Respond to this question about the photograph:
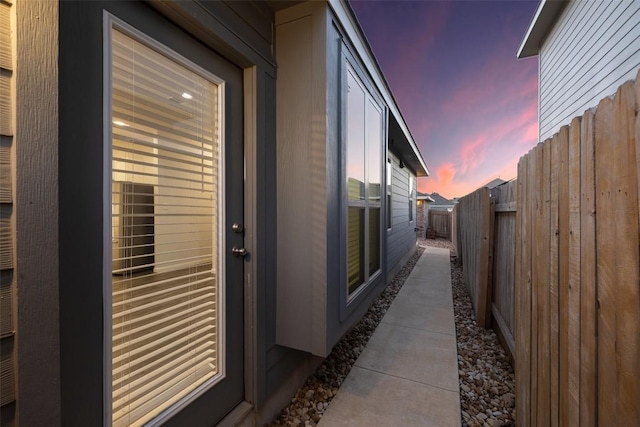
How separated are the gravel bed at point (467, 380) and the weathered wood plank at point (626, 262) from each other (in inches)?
57.2

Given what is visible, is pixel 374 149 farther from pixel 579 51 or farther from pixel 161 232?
pixel 579 51

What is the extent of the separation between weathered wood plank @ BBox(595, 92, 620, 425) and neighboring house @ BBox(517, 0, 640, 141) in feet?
14.5

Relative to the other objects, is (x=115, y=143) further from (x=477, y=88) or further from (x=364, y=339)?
(x=477, y=88)

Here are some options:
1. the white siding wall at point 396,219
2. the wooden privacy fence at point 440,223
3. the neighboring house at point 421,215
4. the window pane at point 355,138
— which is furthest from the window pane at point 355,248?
the wooden privacy fence at point 440,223

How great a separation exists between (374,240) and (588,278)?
2369 millimetres

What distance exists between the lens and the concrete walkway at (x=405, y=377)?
1826 mm

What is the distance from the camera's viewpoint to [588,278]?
88cm

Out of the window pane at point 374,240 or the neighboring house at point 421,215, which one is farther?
the neighboring house at point 421,215

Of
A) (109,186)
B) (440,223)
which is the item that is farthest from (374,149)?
(440,223)

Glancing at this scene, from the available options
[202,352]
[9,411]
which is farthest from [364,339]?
[9,411]

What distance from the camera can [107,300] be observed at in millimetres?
1023

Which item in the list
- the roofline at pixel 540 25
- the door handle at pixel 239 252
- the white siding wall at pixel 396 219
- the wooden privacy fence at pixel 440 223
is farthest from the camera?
the wooden privacy fence at pixel 440 223

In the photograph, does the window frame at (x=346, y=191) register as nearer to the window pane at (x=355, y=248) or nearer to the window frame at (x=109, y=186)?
the window pane at (x=355, y=248)

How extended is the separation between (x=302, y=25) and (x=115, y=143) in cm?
147
